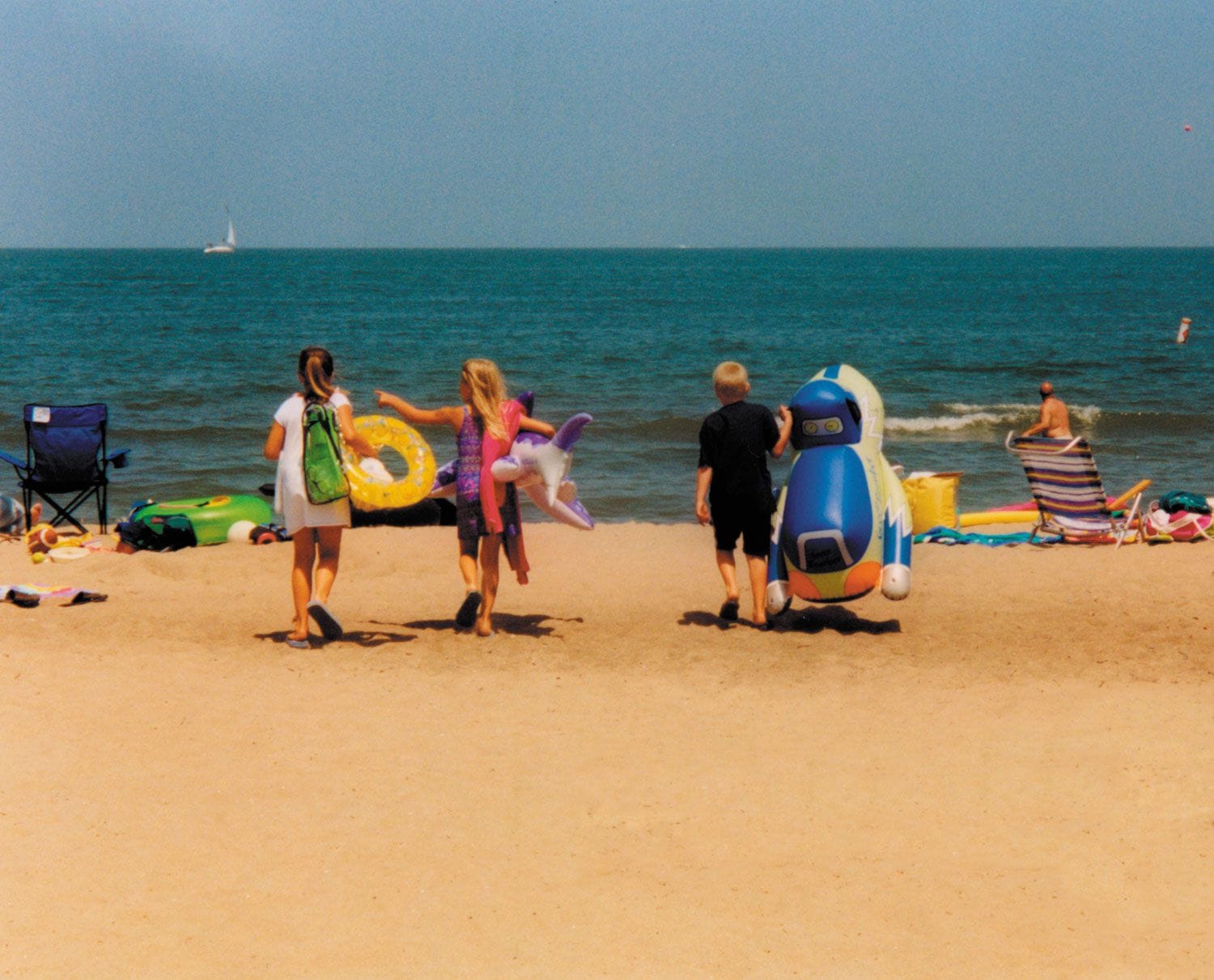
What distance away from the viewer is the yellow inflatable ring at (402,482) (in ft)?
29.2

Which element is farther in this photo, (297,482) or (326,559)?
(326,559)

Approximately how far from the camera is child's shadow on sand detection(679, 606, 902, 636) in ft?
24.0

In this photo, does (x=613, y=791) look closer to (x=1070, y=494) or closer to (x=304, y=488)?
(x=304, y=488)

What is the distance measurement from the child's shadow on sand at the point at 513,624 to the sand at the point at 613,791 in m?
0.03

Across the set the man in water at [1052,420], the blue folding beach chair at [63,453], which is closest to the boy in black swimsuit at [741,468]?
the man in water at [1052,420]

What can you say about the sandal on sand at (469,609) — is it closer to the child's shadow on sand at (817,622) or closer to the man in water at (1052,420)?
the child's shadow on sand at (817,622)

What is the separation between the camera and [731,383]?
712 centimetres

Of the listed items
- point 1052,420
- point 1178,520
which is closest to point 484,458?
point 1178,520

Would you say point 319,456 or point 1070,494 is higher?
point 319,456

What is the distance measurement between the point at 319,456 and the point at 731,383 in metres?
2.14

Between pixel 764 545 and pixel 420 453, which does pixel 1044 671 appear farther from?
pixel 420 453

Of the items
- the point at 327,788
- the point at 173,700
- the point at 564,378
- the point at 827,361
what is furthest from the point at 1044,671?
the point at 827,361

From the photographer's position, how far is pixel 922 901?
4.18 m

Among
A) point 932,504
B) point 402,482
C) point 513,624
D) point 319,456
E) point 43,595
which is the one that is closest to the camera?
point 319,456
